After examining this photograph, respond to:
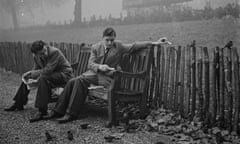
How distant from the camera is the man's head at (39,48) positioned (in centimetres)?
554

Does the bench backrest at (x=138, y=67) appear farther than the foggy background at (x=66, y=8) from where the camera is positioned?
No

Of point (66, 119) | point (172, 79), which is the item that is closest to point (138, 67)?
point (172, 79)

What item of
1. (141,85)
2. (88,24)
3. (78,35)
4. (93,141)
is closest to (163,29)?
(141,85)

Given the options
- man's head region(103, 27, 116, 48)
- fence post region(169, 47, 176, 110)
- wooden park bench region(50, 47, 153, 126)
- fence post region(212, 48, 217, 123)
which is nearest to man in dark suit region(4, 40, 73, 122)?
wooden park bench region(50, 47, 153, 126)

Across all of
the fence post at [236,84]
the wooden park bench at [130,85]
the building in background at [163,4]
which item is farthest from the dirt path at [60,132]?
the building in background at [163,4]

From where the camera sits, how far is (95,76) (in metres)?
5.63

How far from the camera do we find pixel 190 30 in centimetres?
848

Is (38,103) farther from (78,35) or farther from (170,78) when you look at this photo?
(78,35)

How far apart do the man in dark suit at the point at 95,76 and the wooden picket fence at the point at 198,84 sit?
23.5 inches

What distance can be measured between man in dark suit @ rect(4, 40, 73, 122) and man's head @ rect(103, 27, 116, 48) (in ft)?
3.48

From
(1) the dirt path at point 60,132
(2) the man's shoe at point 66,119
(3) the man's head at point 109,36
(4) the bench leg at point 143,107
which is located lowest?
(1) the dirt path at point 60,132

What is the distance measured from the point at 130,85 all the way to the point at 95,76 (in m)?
0.68

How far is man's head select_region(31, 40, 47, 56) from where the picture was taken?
5.54m

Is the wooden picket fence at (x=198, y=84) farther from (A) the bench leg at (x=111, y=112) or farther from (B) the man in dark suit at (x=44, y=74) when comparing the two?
(B) the man in dark suit at (x=44, y=74)
